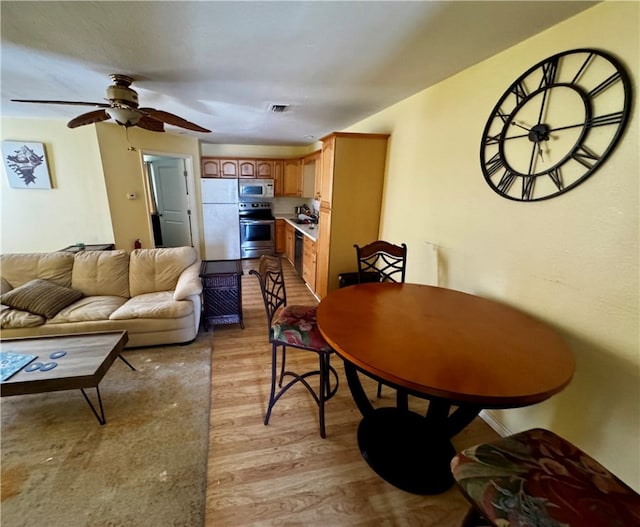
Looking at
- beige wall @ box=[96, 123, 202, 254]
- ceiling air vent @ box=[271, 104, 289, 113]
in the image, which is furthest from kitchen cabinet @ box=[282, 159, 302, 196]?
ceiling air vent @ box=[271, 104, 289, 113]

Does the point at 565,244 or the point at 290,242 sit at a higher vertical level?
the point at 565,244

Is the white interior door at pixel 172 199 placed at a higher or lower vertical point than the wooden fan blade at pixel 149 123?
lower

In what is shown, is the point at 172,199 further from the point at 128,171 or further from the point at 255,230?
the point at 255,230

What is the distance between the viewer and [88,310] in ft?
8.38

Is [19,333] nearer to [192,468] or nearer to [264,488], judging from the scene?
[192,468]

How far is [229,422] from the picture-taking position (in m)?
1.89

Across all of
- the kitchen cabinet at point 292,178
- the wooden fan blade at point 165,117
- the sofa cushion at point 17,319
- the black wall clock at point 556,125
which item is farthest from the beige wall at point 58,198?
the black wall clock at point 556,125

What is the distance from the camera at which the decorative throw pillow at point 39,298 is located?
95.6 inches

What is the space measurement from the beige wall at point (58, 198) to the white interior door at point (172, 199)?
1.29m

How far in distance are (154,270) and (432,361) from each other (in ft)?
10.2

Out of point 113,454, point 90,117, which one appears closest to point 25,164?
point 90,117

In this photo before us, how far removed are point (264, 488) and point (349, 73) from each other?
2.75m

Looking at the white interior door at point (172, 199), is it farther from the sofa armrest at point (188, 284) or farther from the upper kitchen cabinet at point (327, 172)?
the upper kitchen cabinet at point (327, 172)

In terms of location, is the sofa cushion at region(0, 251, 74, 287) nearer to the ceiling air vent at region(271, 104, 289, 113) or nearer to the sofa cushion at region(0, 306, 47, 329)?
the sofa cushion at region(0, 306, 47, 329)
